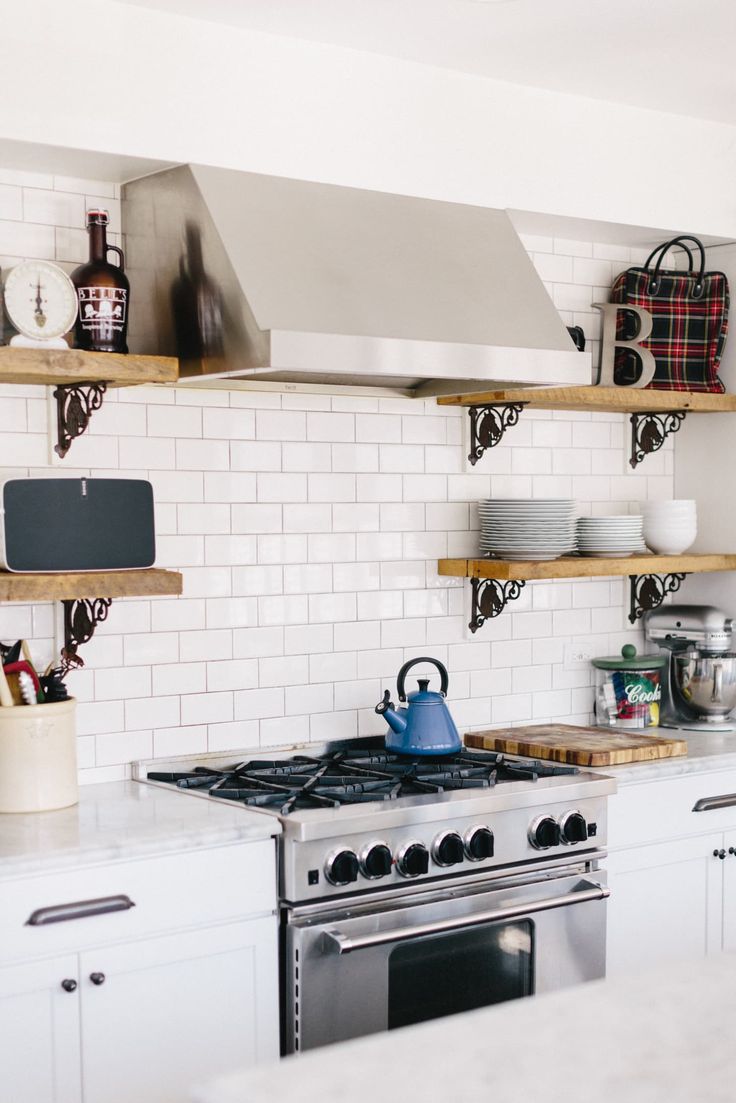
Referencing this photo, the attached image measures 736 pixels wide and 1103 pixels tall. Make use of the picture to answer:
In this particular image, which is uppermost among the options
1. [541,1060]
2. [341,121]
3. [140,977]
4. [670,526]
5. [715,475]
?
[341,121]

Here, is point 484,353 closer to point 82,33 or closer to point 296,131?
point 296,131

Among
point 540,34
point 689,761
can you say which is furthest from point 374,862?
point 540,34

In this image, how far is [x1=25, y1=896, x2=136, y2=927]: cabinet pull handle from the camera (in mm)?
2629

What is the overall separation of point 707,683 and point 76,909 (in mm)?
2337

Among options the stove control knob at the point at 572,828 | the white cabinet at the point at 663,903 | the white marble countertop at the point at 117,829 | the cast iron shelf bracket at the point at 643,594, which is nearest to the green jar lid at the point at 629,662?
the cast iron shelf bracket at the point at 643,594

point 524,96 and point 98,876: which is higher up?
point 524,96

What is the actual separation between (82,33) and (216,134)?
1.29 ft

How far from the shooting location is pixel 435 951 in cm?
308

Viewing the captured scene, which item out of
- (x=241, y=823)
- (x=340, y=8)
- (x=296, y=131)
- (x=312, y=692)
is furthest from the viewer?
(x=312, y=692)

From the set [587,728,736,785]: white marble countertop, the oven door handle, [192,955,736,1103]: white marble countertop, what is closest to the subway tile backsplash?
[587,728,736,785]: white marble countertop

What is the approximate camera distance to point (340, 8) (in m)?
3.16

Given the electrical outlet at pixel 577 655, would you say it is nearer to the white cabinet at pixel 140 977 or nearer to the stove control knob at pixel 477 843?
the stove control knob at pixel 477 843

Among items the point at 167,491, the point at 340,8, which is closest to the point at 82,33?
the point at 340,8

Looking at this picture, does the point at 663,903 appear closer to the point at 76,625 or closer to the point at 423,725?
the point at 423,725
